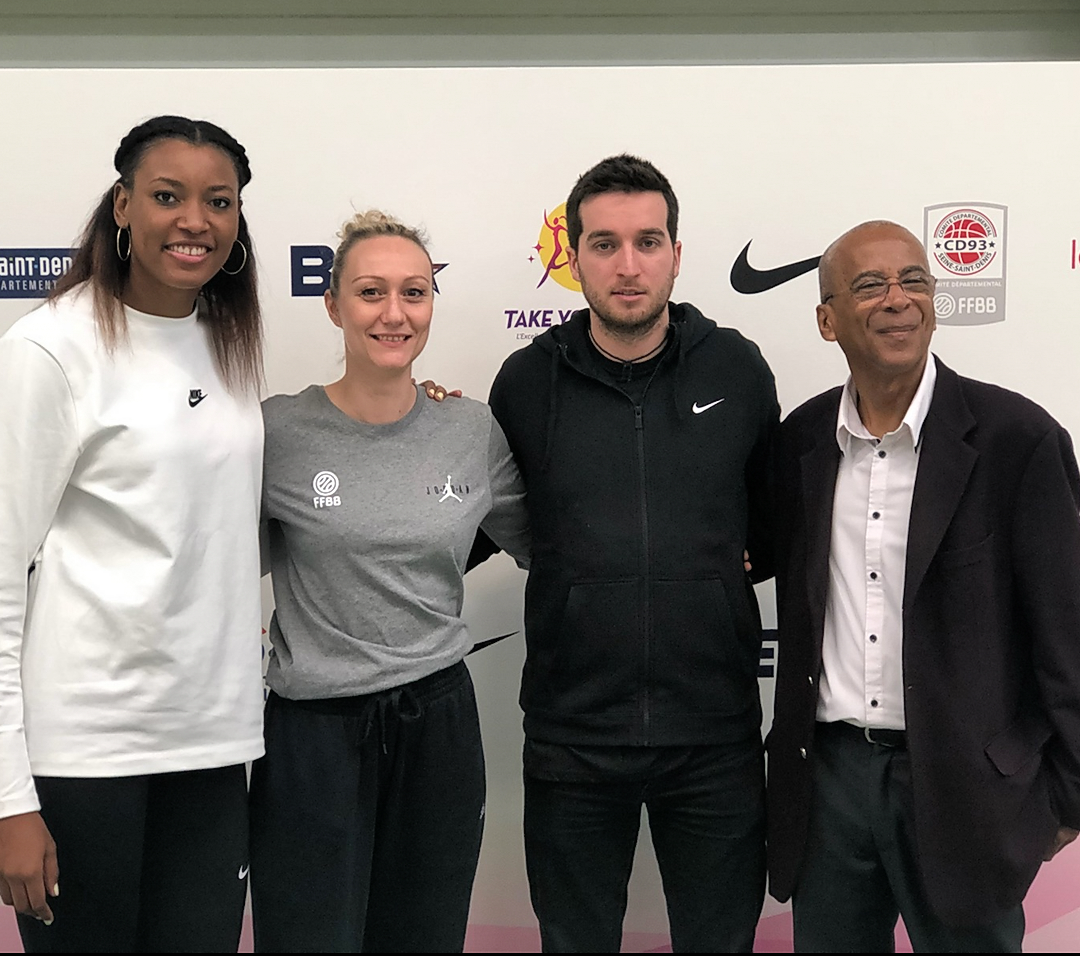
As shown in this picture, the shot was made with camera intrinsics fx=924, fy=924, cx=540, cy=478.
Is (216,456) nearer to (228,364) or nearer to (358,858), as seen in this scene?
(228,364)

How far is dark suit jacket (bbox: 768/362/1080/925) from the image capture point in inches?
58.7

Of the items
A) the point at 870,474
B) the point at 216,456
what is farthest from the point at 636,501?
the point at 216,456

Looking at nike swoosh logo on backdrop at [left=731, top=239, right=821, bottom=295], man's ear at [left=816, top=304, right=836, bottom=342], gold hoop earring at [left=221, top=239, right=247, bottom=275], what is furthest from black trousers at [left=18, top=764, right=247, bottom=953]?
nike swoosh logo on backdrop at [left=731, top=239, right=821, bottom=295]

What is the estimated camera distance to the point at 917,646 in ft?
4.99

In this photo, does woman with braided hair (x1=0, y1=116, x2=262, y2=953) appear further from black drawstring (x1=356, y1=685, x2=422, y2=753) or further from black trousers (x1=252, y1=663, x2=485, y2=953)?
black drawstring (x1=356, y1=685, x2=422, y2=753)

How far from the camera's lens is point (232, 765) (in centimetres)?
156

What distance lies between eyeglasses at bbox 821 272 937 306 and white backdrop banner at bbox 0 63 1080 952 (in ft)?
2.25

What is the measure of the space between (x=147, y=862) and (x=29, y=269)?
1.49m

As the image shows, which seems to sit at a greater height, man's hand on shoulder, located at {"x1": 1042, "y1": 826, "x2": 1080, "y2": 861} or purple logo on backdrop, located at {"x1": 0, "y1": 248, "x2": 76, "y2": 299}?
purple logo on backdrop, located at {"x1": 0, "y1": 248, "x2": 76, "y2": 299}

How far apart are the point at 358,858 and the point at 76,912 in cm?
44

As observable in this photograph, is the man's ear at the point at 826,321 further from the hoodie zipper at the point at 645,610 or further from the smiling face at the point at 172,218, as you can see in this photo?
the smiling face at the point at 172,218

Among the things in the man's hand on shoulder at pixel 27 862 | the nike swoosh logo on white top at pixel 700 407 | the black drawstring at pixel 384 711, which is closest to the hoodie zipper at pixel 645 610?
the nike swoosh logo on white top at pixel 700 407

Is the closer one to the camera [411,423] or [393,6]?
[411,423]

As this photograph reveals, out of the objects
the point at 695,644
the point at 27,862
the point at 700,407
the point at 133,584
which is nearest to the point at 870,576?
the point at 695,644
